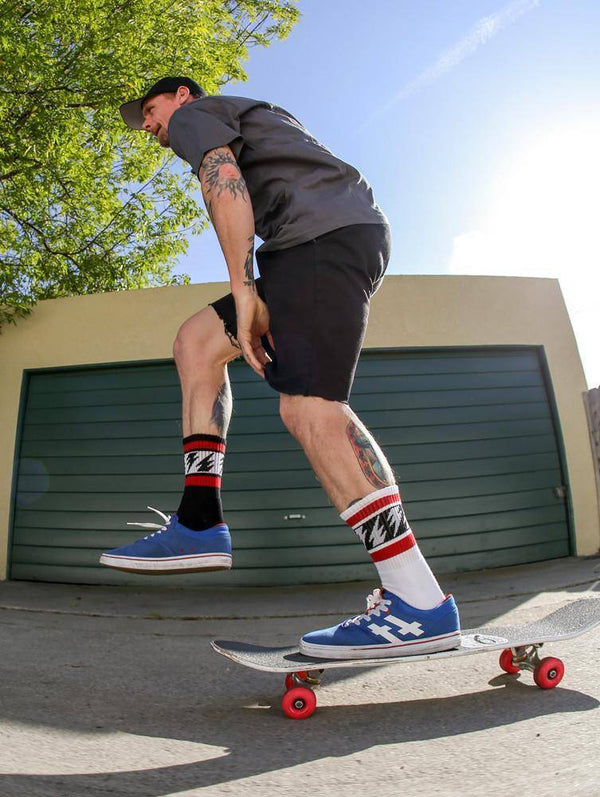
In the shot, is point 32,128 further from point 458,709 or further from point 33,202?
point 458,709

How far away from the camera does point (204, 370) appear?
2.24 metres

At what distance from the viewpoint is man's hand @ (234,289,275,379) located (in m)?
1.92

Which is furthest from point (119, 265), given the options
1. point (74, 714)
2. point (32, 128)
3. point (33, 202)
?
point (74, 714)

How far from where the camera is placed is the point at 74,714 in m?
1.88

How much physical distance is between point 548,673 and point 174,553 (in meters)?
1.29

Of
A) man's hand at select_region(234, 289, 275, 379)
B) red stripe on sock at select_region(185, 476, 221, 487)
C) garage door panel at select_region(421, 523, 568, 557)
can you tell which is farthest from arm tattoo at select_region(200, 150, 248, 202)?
garage door panel at select_region(421, 523, 568, 557)

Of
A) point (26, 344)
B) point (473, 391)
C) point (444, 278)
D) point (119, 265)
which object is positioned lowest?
point (473, 391)

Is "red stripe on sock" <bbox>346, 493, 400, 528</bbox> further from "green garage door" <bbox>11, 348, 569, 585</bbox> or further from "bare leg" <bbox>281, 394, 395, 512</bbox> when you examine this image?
"green garage door" <bbox>11, 348, 569, 585</bbox>

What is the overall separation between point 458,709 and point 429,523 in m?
5.58

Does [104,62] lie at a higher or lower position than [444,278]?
higher

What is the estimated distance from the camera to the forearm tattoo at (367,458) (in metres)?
1.78

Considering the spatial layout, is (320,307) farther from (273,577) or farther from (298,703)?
(273,577)

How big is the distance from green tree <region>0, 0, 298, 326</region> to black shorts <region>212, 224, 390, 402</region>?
23.5 feet

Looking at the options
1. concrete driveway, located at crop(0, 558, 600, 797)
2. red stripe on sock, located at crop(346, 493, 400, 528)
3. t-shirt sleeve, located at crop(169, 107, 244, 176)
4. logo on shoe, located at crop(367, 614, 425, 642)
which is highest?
t-shirt sleeve, located at crop(169, 107, 244, 176)
